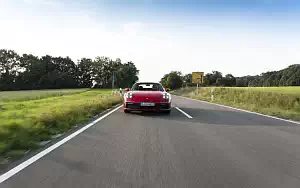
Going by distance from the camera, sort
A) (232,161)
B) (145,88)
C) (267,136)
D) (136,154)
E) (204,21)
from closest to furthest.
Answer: (232,161) → (136,154) → (267,136) → (145,88) → (204,21)

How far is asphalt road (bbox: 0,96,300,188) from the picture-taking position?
122 inches

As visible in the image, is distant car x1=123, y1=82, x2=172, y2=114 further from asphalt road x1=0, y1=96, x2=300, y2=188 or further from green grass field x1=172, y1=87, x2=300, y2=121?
green grass field x1=172, y1=87, x2=300, y2=121

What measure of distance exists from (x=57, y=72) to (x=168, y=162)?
90.6 meters

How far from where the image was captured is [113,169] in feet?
11.7

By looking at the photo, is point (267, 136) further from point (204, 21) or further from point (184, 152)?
point (204, 21)

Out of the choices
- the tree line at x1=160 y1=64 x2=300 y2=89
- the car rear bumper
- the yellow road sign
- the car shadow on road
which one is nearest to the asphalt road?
the car shadow on road

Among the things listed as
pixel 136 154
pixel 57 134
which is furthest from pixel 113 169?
pixel 57 134

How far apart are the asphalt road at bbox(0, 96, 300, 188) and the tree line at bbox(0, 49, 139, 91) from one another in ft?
239

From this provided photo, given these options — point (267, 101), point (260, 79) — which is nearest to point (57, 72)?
point (260, 79)

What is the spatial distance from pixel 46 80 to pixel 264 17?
257 ft

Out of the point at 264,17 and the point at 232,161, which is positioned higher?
the point at 264,17

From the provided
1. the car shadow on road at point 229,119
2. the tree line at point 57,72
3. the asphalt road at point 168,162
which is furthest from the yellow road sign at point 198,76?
the tree line at point 57,72

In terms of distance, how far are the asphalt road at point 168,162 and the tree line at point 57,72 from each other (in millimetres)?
72925

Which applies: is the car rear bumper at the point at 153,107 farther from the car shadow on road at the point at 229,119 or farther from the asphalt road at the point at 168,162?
the asphalt road at the point at 168,162
